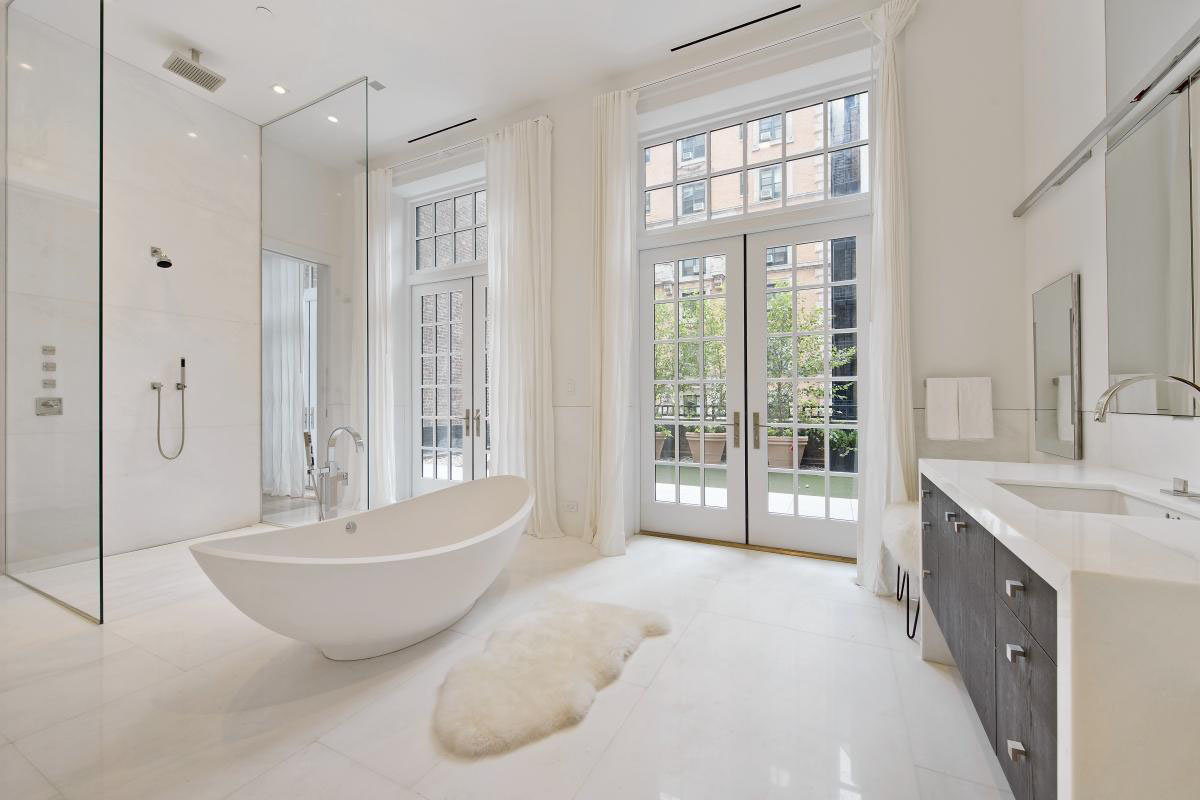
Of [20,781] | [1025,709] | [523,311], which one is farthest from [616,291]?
[20,781]

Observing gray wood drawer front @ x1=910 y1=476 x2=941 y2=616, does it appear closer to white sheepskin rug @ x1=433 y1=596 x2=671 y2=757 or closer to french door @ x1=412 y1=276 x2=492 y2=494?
white sheepskin rug @ x1=433 y1=596 x2=671 y2=757

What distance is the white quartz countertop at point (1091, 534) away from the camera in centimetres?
69

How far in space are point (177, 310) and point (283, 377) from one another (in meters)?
0.86

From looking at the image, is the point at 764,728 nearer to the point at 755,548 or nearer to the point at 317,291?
the point at 755,548

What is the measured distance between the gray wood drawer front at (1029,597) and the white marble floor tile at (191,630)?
2591mm

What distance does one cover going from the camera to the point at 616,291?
3156 millimetres

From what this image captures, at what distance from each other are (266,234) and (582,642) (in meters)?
3.35

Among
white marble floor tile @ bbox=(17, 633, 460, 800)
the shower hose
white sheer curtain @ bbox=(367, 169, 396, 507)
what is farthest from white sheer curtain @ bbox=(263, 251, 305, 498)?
white marble floor tile @ bbox=(17, 633, 460, 800)

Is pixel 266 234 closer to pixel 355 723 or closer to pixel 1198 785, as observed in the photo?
pixel 355 723

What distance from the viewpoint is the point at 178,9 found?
8.85 feet

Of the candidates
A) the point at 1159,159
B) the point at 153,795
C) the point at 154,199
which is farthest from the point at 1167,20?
the point at 154,199

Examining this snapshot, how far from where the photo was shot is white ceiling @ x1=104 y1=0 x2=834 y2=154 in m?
2.68

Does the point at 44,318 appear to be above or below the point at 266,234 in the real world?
below

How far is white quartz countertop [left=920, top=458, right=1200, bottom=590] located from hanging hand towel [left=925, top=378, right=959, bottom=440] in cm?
90
